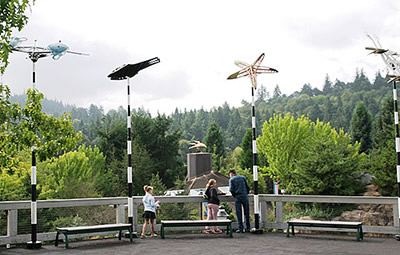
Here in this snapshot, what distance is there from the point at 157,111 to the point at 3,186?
81.4 ft

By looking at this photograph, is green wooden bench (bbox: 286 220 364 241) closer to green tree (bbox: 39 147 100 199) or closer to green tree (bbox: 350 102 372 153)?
green tree (bbox: 39 147 100 199)

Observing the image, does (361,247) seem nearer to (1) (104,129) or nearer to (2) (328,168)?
(2) (328,168)

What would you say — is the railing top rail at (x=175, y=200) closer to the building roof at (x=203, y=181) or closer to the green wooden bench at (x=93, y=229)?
the green wooden bench at (x=93, y=229)

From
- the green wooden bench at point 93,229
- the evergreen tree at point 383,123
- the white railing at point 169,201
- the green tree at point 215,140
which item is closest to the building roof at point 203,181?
the white railing at point 169,201

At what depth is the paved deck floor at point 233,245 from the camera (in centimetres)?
1130

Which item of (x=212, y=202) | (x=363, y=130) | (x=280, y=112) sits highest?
(x=280, y=112)

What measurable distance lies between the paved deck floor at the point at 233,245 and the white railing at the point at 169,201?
16.2 inches

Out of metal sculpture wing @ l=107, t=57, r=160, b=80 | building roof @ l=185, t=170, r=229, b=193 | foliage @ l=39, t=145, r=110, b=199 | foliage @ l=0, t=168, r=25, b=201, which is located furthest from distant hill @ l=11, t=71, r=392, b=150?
metal sculpture wing @ l=107, t=57, r=160, b=80

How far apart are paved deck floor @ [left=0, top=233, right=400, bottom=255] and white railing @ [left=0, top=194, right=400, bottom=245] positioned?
411mm

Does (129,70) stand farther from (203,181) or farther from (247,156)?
(247,156)

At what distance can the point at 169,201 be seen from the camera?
48.4ft

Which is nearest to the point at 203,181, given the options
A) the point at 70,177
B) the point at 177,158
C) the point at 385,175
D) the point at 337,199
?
the point at 70,177

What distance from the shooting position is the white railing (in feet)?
40.9

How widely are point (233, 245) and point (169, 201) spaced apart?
3.13 metres
